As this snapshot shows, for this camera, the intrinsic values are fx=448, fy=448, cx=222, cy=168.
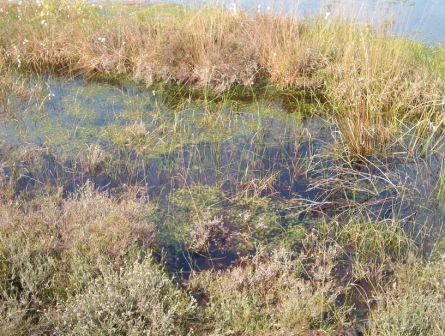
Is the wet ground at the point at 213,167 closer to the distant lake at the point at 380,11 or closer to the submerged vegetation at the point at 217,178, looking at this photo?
the submerged vegetation at the point at 217,178

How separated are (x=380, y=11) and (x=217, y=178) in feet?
11.0

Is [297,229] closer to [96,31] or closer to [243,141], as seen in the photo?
[243,141]

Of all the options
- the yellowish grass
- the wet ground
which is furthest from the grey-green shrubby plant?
the yellowish grass

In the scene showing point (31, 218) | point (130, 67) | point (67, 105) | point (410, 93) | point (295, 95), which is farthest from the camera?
point (130, 67)

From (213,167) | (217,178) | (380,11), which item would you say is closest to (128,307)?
(217,178)

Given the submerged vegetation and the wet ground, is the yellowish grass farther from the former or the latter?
the wet ground

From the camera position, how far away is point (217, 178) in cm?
412

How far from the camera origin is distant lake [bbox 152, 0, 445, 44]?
5512 millimetres

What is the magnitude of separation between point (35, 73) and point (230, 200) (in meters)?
4.24

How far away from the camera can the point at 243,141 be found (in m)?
4.72

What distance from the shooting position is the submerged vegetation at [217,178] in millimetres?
2635

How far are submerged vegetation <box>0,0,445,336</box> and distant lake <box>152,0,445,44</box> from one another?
196mm

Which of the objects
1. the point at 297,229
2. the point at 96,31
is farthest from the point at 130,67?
the point at 297,229

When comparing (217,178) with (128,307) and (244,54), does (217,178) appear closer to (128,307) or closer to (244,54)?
(128,307)
